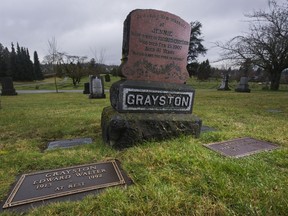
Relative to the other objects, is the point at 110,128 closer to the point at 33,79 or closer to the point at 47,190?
the point at 47,190

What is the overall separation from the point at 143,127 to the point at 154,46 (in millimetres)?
1411

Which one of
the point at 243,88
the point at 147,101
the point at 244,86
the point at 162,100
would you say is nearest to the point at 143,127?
the point at 147,101

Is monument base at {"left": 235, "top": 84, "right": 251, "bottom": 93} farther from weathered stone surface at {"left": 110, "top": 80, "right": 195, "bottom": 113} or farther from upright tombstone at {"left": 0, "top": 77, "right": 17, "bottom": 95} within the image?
upright tombstone at {"left": 0, "top": 77, "right": 17, "bottom": 95}

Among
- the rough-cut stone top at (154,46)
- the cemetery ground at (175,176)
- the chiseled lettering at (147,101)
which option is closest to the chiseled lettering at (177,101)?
the rough-cut stone top at (154,46)

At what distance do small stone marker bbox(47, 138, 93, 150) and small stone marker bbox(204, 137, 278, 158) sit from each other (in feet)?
7.07

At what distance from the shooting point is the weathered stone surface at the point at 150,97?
3.22m

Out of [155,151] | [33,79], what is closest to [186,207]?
[155,151]

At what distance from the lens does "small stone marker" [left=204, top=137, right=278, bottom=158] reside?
2764 millimetres

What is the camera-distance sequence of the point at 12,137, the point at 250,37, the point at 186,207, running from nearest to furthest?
the point at 186,207 → the point at 12,137 → the point at 250,37

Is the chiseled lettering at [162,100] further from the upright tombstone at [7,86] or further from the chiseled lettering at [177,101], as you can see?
the upright tombstone at [7,86]

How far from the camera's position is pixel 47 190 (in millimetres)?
2006

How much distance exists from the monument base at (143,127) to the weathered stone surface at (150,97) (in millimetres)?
128

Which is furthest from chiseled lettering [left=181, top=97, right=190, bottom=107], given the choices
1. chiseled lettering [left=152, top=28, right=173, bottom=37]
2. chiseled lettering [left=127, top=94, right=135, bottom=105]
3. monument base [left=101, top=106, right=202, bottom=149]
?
chiseled lettering [left=152, top=28, right=173, bottom=37]

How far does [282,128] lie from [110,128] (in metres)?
3.72
